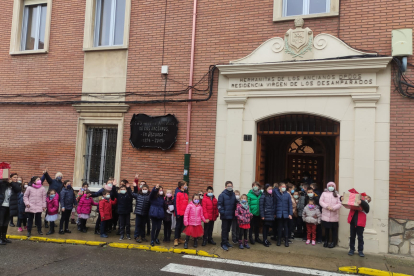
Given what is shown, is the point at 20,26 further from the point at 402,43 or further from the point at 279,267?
the point at 402,43

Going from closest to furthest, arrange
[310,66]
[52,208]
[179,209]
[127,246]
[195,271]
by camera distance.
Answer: [195,271]
[127,246]
[179,209]
[310,66]
[52,208]

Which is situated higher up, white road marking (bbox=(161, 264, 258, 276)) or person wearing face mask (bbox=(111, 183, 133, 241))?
person wearing face mask (bbox=(111, 183, 133, 241))

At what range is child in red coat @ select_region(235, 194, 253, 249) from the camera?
7438 millimetres

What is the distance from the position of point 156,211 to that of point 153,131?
8.75ft

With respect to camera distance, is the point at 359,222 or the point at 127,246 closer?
the point at 359,222

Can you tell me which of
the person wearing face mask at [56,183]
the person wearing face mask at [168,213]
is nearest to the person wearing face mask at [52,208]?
the person wearing face mask at [56,183]

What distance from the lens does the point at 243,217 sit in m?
7.42

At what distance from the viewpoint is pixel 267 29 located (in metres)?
8.67

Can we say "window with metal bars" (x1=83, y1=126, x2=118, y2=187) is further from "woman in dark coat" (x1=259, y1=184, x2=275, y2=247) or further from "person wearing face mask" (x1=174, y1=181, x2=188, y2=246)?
"woman in dark coat" (x1=259, y1=184, x2=275, y2=247)

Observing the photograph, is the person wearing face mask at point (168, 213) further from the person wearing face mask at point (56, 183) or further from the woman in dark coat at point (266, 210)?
the person wearing face mask at point (56, 183)

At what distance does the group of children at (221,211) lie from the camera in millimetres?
7465

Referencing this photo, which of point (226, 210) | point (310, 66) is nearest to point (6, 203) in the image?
point (226, 210)

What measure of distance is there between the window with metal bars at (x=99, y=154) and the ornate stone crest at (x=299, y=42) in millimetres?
5734

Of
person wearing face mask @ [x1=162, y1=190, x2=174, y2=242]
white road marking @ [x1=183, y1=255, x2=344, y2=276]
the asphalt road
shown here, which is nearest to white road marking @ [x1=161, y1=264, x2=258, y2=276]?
the asphalt road
